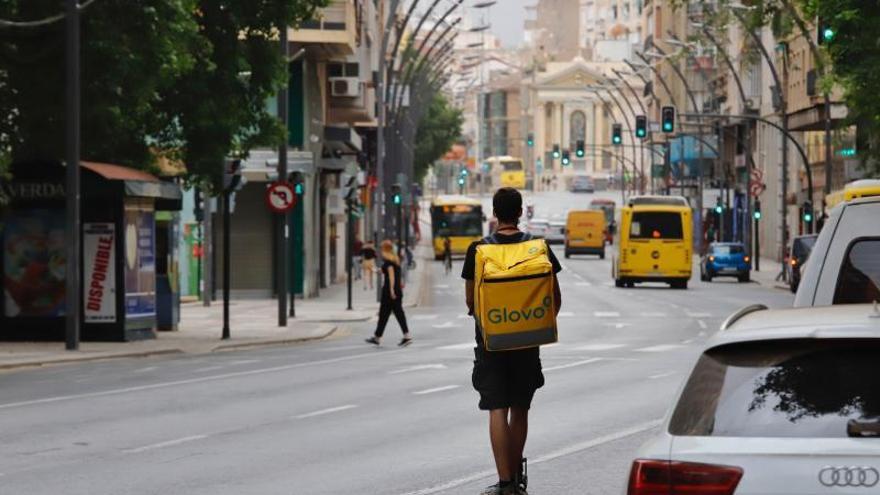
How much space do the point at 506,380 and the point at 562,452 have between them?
3976 mm

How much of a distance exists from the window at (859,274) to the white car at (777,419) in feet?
15.2

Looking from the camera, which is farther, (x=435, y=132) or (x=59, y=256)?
(x=435, y=132)

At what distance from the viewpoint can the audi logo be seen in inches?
269

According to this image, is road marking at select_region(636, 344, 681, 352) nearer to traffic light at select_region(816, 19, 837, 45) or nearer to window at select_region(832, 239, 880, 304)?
traffic light at select_region(816, 19, 837, 45)

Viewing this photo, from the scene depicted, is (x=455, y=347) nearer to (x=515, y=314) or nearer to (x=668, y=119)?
(x=515, y=314)

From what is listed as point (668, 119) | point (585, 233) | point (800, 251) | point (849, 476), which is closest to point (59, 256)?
point (800, 251)

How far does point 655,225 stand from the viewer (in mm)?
73312

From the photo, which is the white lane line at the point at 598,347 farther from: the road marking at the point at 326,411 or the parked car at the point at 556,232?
the parked car at the point at 556,232

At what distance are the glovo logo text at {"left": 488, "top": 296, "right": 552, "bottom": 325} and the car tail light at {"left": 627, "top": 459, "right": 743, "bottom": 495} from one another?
5.12 meters

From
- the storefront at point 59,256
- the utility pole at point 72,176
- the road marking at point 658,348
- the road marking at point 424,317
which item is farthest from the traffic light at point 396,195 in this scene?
the utility pole at point 72,176

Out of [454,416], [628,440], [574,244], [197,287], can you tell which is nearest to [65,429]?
[454,416]

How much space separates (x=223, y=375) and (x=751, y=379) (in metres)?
20.2

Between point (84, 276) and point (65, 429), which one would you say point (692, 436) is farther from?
point (84, 276)

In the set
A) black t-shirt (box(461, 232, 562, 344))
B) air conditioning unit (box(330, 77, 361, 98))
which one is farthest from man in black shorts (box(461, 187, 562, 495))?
air conditioning unit (box(330, 77, 361, 98))
